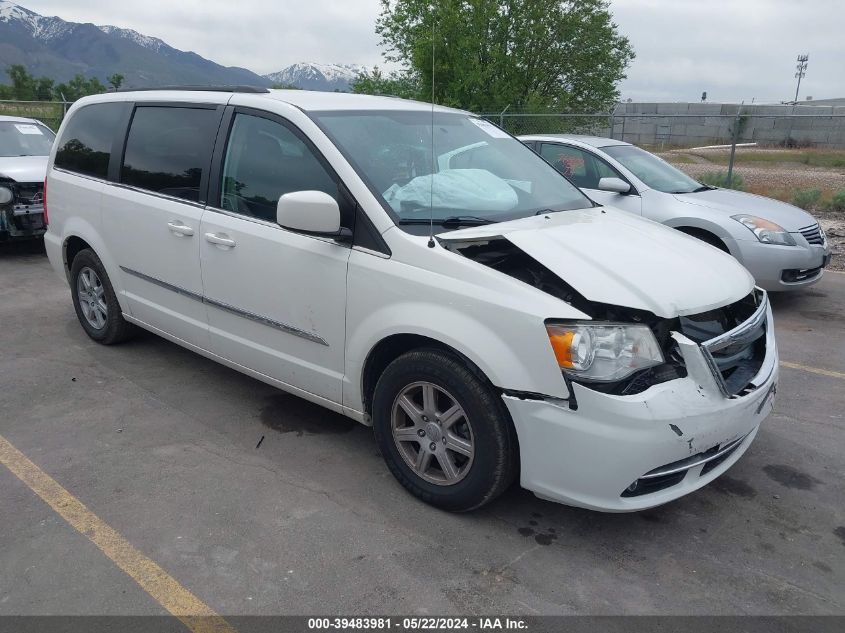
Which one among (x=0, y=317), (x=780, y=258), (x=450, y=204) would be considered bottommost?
(x=0, y=317)

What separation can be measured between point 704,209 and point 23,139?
30.0 ft

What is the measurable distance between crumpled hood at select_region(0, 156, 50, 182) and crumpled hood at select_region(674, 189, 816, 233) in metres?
7.42

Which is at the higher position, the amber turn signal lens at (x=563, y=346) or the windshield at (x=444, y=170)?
the windshield at (x=444, y=170)

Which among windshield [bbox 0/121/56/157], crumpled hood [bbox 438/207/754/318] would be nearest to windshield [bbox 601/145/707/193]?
crumpled hood [bbox 438/207/754/318]

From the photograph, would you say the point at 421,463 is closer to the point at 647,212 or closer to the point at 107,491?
the point at 107,491

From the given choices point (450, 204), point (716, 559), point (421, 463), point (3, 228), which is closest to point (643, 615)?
point (716, 559)

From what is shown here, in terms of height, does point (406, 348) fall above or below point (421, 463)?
above

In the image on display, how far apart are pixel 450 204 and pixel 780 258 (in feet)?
14.5

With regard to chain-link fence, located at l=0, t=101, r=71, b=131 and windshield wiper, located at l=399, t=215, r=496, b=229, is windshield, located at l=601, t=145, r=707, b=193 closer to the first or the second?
windshield wiper, located at l=399, t=215, r=496, b=229

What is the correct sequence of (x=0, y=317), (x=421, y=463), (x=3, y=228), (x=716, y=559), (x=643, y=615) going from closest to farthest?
(x=643, y=615) → (x=716, y=559) → (x=421, y=463) → (x=0, y=317) → (x=3, y=228)

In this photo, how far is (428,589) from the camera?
2703 millimetres

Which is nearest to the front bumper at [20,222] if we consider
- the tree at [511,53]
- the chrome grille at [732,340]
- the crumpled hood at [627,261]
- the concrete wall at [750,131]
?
the crumpled hood at [627,261]

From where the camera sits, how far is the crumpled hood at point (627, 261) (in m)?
2.86

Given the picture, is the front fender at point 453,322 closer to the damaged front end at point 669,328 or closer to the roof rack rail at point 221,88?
the damaged front end at point 669,328
